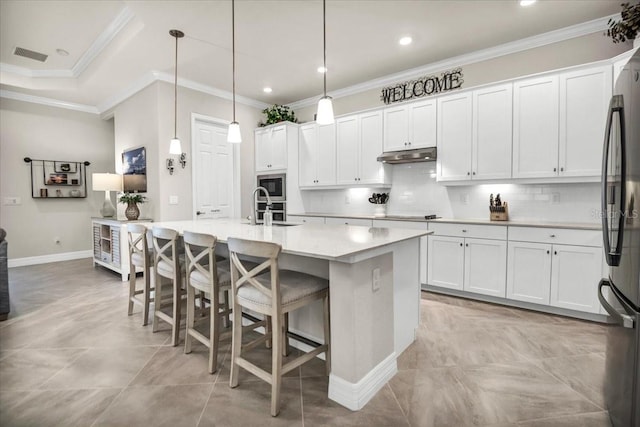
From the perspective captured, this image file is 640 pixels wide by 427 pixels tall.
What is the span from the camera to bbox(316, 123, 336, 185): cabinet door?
A: 5.00 m

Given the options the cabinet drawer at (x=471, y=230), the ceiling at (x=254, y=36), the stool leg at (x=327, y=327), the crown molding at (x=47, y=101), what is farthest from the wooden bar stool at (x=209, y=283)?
the crown molding at (x=47, y=101)

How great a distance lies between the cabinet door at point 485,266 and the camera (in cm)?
332

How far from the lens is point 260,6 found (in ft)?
9.75

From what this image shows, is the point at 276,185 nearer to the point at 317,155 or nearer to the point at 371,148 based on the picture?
the point at 317,155

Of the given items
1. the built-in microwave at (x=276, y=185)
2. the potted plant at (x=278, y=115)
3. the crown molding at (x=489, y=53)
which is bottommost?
the built-in microwave at (x=276, y=185)

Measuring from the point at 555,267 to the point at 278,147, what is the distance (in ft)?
13.6

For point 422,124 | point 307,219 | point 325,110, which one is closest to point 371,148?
point 422,124

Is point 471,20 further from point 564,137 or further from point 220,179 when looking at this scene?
point 220,179

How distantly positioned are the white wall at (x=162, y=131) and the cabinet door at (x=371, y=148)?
7.76 feet

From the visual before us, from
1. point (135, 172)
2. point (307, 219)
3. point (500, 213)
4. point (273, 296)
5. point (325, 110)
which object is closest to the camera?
point (273, 296)

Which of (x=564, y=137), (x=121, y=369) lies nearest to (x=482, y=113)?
(x=564, y=137)

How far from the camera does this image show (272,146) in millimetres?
5477

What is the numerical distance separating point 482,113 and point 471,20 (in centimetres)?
97

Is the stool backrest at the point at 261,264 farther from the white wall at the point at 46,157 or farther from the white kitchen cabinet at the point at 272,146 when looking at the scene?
A: the white wall at the point at 46,157
